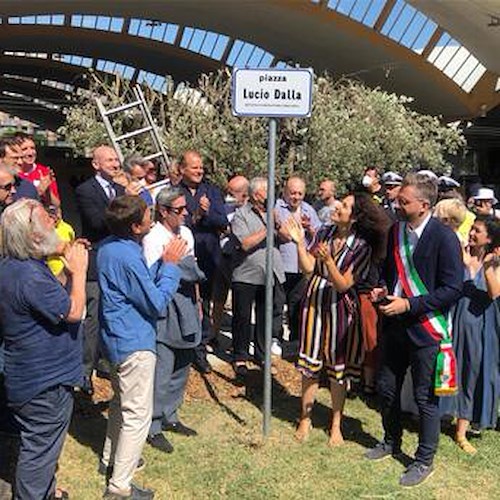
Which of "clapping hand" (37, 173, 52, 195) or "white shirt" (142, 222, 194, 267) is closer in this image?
"white shirt" (142, 222, 194, 267)

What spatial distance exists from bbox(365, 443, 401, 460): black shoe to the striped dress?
51 centimetres

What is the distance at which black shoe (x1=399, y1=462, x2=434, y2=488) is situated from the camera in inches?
163

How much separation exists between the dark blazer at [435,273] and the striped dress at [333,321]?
53 cm

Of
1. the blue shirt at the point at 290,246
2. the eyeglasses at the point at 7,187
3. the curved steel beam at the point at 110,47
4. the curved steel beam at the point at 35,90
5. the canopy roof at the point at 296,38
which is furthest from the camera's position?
the curved steel beam at the point at 35,90

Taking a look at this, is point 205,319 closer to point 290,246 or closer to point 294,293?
point 294,293

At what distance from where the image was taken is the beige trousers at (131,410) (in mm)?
3686

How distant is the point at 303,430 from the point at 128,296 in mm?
1893

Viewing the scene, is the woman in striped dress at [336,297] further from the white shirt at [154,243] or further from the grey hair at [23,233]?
the grey hair at [23,233]

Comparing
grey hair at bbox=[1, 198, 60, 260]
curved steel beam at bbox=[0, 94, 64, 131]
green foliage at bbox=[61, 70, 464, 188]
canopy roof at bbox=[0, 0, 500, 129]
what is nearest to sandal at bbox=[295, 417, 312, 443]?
grey hair at bbox=[1, 198, 60, 260]

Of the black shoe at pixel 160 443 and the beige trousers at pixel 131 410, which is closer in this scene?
the beige trousers at pixel 131 410

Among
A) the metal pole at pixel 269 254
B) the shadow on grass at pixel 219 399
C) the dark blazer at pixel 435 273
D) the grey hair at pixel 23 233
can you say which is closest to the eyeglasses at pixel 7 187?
the grey hair at pixel 23 233

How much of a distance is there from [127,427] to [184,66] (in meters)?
39.5

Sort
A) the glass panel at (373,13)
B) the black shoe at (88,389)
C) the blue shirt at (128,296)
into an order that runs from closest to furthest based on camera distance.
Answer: the blue shirt at (128,296), the black shoe at (88,389), the glass panel at (373,13)

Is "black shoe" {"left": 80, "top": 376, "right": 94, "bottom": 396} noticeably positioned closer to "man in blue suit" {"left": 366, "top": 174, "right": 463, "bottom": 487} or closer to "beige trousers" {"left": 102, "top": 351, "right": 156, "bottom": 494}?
"beige trousers" {"left": 102, "top": 351, "right": 156, "bottom": 494}
